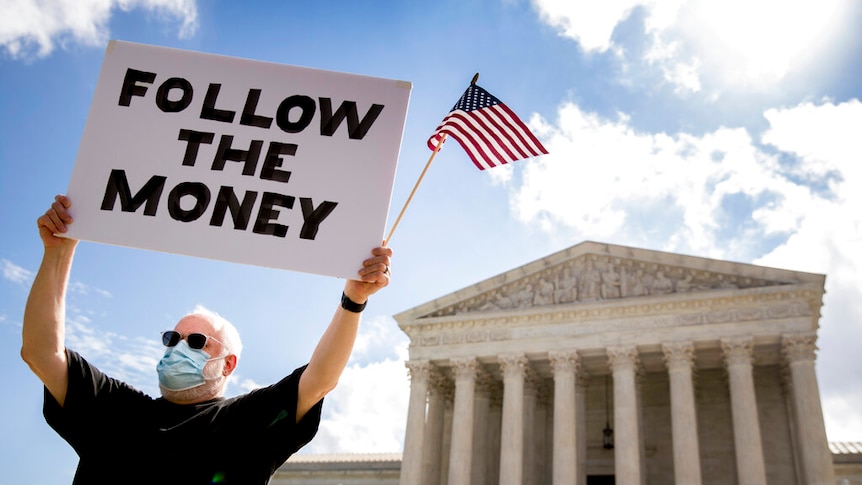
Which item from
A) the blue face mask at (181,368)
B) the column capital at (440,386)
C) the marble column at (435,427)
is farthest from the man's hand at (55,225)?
the column capital at (440,386)

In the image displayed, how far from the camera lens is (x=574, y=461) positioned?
97.9 ft

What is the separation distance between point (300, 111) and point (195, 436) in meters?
2.12

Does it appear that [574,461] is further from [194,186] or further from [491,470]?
[194,186]

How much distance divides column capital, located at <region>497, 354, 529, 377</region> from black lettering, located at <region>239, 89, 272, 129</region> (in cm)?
2904

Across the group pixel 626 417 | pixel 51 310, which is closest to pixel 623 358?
pixel 626 417

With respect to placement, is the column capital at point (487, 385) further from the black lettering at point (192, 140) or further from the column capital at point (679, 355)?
Answer: the black lettering at point (192, 140)

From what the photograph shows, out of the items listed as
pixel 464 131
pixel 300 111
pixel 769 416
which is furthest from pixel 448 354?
pixel 300 111

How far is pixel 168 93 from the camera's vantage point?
4676 millimetres

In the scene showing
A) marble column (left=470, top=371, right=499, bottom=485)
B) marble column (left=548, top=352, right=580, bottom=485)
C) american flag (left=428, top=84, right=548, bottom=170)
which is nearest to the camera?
american flag (left=428, top=84, right=548, bottom=170)

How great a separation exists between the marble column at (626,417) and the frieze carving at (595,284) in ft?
9.05

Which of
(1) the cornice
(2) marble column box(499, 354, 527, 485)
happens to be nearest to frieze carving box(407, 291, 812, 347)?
(1) the cornice

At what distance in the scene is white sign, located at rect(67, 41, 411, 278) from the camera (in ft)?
13.9

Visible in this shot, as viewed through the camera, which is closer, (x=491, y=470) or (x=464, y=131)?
(x=464, y=131)

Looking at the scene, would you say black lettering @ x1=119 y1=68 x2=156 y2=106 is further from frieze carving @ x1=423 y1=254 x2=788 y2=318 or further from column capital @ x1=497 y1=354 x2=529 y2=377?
column capital @ x1=497 y1=354 x2=529 y2=377
